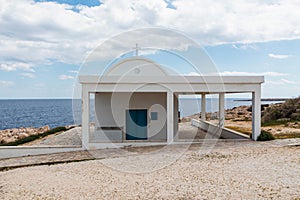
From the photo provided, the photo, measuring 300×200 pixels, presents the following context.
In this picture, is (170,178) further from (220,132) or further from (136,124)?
(220,132)

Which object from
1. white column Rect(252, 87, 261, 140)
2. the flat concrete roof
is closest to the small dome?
the flat concrete roof

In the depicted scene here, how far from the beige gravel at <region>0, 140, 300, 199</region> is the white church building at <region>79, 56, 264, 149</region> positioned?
11.0 feet

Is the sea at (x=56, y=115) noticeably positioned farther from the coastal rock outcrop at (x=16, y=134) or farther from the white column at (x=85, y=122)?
the coastal rock outcrop at (x=16, y=134)

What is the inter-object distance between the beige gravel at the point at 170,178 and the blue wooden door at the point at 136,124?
4161 mm

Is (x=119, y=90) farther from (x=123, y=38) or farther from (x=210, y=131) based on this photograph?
(x=210, y=131)

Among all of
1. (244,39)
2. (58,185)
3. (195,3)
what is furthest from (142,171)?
(244,39)

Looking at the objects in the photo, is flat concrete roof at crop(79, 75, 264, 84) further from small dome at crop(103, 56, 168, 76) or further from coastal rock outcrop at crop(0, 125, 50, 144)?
coastal rock outcrop at crop(0, 125, 50, 144)

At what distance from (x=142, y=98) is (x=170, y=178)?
309 inches

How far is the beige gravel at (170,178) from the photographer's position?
23.9ft

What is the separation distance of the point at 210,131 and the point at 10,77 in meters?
46.6

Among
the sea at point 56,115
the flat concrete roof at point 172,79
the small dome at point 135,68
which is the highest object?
the small dome at point 135,68

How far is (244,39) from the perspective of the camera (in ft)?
79.0

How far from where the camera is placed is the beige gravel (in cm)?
727

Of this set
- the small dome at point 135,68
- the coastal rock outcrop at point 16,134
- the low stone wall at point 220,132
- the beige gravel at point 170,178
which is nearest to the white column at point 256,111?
the low stone wall at point 220,132
